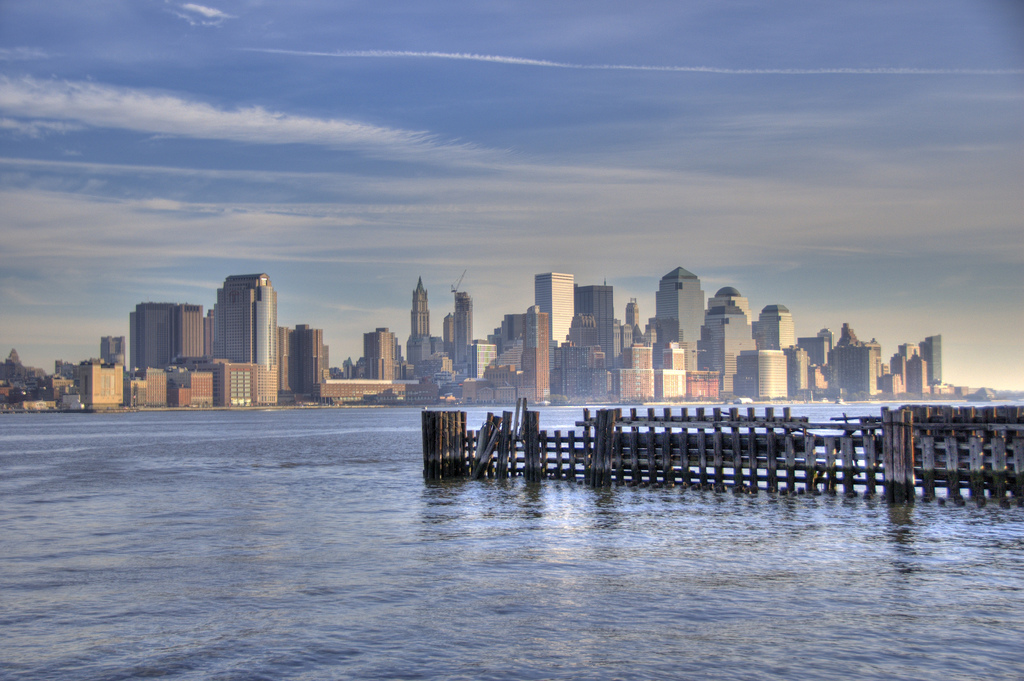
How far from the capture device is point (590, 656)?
50.4 ft

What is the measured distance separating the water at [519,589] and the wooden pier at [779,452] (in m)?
1.16

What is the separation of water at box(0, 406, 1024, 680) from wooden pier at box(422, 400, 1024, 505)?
Result: 1161mm

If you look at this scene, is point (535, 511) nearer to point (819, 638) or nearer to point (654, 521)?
point (654, 521)

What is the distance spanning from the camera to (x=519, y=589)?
67.5 ft

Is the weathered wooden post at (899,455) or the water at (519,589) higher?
the weathered wooden post at (899,455)

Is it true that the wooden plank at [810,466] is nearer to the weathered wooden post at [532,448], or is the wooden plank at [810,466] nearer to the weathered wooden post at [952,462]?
the weathered wooden post at [952,462]

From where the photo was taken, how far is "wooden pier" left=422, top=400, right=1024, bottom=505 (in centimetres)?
3169

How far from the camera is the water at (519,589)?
1527 cm

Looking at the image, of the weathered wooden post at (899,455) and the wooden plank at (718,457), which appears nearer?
the weathered wooden post at (899,455)

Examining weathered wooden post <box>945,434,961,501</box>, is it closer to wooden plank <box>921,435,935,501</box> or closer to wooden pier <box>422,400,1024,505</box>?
wooden pier <box>422,400,1024,505</box>

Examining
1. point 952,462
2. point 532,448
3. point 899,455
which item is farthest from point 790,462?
point 532,448

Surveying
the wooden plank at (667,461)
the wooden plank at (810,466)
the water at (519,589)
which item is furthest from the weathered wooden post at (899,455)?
the wooden plank at (667,461)

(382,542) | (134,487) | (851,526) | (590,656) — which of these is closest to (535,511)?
(382,542)

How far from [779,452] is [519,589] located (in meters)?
18.9
